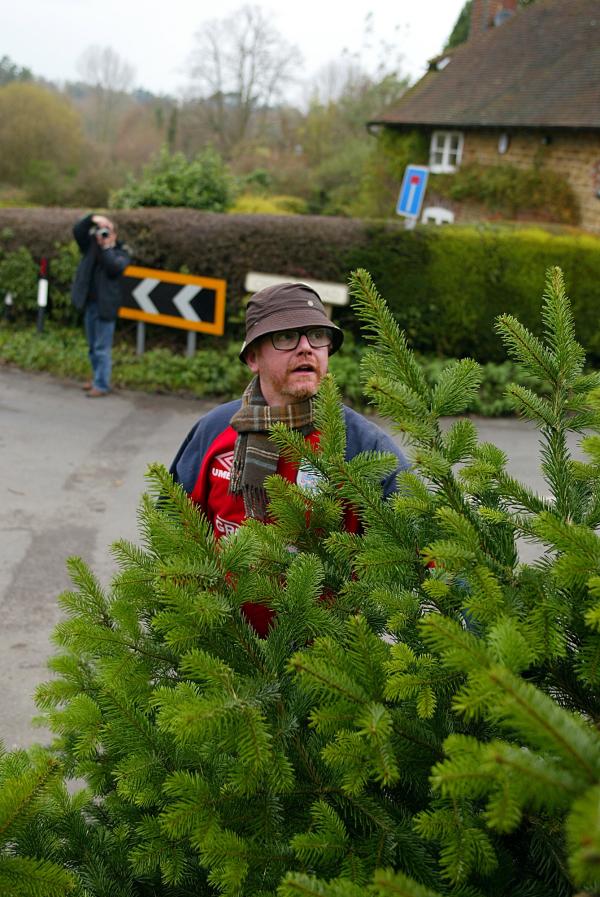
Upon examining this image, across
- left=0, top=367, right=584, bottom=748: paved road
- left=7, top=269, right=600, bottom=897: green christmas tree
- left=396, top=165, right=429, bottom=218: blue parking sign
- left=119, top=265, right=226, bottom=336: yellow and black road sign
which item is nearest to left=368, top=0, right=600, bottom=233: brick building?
left=396, top=165, right=429, bottom=218: blue parking sign

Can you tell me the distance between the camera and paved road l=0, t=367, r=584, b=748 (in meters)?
5.34

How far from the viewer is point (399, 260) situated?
1155cm

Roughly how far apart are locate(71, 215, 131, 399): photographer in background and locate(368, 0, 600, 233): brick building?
1814 cm

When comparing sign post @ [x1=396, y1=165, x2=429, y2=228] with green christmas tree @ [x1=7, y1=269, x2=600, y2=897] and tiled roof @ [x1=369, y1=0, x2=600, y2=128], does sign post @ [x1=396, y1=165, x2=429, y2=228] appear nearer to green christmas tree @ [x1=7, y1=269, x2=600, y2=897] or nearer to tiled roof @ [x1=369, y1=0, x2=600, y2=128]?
green christmas tree @ [x1=7, y1=269, x2=600, y2=897]

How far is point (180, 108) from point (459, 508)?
50.5 meters

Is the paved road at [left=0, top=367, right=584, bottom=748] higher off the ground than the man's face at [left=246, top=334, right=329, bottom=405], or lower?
lower

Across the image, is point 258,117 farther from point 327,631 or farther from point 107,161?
point 327,631

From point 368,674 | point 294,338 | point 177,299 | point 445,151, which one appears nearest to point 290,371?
point 294,338

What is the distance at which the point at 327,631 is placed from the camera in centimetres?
161

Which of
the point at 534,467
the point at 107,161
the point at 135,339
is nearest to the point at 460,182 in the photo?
the point at 107,161

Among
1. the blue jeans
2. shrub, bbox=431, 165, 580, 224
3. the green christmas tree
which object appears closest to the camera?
the green christmas tree

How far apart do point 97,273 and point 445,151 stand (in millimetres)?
21720

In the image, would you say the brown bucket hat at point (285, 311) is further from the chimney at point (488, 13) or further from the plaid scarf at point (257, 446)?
the chimney at point (488, 13)

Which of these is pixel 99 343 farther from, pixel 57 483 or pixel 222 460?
pixel 222 460
